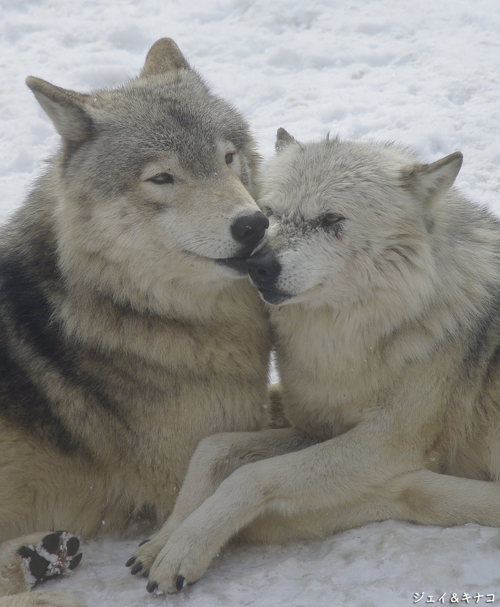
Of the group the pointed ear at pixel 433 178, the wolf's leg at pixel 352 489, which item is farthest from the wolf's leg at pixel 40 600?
the pointed ear at pixel 433 178

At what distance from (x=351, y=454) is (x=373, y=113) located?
4.77 m

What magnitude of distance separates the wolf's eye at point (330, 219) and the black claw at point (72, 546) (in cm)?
222

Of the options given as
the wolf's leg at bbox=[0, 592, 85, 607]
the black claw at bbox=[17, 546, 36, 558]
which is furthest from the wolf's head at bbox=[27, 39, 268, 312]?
the wolf's leg at bbox=[0, 592, 85, 607]

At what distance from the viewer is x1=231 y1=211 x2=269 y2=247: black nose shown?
11.1 ft

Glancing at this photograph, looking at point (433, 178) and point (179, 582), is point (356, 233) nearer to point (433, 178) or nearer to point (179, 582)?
point (433, 178)

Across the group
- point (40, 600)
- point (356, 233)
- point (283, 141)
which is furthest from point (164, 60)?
point (40, 600)

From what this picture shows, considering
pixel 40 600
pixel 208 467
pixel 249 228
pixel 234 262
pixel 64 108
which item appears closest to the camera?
pixel 40 600

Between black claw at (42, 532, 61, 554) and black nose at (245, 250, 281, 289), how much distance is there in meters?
1.80

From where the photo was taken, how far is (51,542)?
3678 mm

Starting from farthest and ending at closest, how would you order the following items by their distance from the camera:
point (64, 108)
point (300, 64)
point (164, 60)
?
point (300, 64) → point (164, 60) → point (64, 108)

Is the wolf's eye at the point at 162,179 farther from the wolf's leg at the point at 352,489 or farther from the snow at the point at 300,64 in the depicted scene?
Result: the snow at the point at 300,64

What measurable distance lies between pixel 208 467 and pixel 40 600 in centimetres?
108

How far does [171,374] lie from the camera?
3.89m

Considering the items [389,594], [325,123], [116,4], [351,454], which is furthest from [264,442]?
[116,4]
